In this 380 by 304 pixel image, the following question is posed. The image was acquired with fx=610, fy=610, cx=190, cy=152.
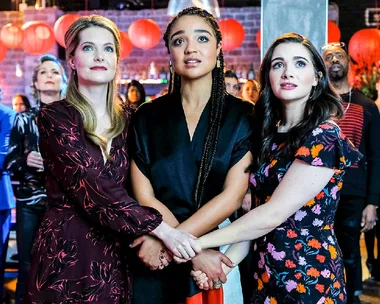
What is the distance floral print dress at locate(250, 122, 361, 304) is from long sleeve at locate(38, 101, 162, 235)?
343mm

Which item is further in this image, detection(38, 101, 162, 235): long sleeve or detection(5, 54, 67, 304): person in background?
detection(5, 54, 67, 304): person in background

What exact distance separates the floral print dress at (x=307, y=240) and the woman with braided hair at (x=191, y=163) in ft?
0.35

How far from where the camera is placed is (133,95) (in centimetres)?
508

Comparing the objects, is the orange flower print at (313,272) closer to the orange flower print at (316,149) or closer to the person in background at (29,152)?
the orange flower print at (316,149)

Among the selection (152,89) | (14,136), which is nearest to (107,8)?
(152,89)

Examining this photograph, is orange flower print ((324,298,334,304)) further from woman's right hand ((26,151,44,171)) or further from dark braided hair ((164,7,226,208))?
woman's right hand ((26,151,44,171))

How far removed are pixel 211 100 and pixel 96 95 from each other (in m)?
0.36

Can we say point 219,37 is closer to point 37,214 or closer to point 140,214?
point 140,214

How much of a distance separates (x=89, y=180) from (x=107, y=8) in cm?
829

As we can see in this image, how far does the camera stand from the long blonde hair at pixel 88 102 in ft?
6.04

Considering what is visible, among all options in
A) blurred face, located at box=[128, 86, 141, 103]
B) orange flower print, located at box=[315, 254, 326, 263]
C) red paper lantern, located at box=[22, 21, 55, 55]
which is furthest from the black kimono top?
red paper lantern, located at box=[22, 21, 55, 55]

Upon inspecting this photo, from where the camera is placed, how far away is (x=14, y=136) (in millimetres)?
3029

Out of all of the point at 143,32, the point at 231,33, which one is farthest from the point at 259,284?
the point at 143,32

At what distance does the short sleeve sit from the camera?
1693mm
